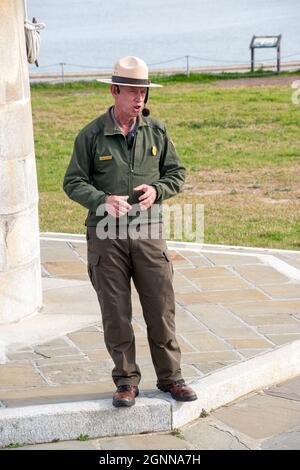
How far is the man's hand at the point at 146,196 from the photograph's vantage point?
5.73m

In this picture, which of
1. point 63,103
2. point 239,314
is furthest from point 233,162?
point 239,314

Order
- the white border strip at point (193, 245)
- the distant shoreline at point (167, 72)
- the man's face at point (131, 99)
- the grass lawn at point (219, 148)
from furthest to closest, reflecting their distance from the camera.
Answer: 1. the distant shoreline at point (167, 72)
2. the grass lawn at point (219, 148)
3. the white border strip at point (193, 245)
4. the man's face at point (131, 99)

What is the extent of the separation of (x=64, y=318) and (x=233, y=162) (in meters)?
8.77

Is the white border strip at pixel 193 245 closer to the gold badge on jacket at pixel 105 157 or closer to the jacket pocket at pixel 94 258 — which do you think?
the jacket pocket at pixel 94 258

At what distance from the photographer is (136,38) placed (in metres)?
51.9

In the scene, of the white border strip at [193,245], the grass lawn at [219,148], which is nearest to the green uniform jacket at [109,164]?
the white border strip at [193,245]

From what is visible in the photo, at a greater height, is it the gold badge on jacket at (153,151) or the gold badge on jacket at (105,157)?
the gold badge on jacket at (153,151)

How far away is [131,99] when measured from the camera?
5770 millimetres

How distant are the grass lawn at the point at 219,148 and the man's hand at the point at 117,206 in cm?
551

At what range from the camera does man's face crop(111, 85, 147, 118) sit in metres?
5.76

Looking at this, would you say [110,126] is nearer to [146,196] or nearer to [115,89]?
[115,89]

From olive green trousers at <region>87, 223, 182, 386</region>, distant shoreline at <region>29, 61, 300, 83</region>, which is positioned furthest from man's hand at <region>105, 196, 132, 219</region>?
distant shoreline at <region>29, 61, 300, 83</region>

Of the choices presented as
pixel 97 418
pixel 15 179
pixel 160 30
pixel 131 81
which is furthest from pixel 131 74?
pixel 160 30
